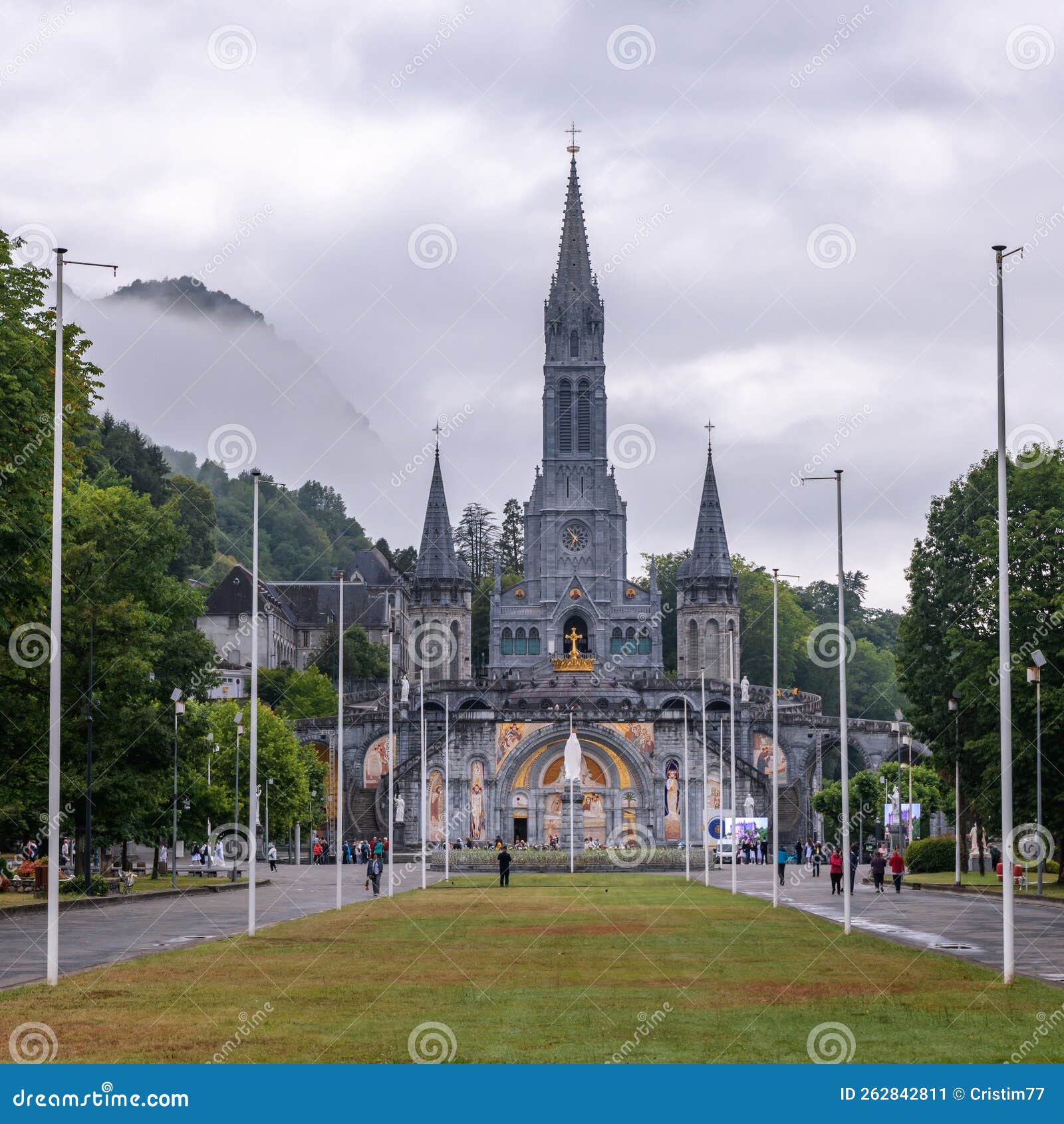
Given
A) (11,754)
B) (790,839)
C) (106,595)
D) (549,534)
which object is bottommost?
(790,839)

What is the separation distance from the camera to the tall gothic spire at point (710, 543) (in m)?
162

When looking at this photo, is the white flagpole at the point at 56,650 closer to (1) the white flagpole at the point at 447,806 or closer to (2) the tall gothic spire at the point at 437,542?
(1) the white flagpole at the point at 447,806

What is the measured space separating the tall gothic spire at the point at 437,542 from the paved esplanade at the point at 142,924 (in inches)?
3649

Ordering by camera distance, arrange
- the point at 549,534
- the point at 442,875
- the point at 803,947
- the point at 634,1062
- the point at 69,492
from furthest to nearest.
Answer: the point at 549,534 < the point at 442,875 < the point at 69,492 < the point at 803,947 < the point at 634,1062

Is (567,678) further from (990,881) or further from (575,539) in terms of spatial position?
(990,881)

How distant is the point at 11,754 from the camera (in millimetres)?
49344

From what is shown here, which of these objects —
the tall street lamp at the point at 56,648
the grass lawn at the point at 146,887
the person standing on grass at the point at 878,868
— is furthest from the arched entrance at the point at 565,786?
the tall street lamp at the point at 56,648

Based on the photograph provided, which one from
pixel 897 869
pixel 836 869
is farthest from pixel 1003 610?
pixel 897 869

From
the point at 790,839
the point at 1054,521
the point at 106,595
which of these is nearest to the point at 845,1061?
the point at 1054,521

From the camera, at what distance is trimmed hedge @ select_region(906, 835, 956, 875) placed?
79.2 metres

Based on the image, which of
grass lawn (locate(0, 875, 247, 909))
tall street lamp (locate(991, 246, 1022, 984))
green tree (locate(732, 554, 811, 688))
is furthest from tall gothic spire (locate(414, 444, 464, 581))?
tall street lamp (locate(991, 246, 1022, 984))

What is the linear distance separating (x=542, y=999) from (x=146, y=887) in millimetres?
42963

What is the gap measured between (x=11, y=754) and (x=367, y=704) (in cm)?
9274

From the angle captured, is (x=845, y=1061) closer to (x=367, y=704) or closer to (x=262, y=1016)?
(x=262, y=1016)
